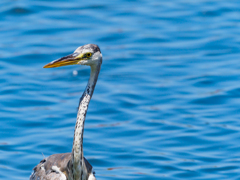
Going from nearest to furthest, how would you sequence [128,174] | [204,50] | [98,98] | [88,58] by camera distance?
[88,58]
[128,174]
[98,98]
[204,50]

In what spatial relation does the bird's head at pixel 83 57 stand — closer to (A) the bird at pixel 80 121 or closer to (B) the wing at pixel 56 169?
(A) the bird at pixel 80 121

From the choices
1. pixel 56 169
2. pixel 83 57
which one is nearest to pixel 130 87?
pixel 56 169

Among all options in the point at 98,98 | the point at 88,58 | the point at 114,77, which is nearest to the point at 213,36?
the point at 114,77

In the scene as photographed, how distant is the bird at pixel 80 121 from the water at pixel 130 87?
205 cm

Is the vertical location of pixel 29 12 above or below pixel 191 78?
above

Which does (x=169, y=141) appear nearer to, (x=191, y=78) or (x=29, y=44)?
(x=191, y=78)

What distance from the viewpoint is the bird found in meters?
6.79

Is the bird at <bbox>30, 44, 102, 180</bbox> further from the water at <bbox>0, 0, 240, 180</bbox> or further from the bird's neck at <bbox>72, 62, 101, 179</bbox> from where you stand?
the water at <bbox>0, 0, 240, 180</bbox>

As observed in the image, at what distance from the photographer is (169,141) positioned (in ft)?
35.0

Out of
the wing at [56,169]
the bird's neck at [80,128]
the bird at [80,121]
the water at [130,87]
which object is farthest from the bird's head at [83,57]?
the water at [130,87]

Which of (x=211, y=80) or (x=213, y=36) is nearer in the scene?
(x=211, y=80)

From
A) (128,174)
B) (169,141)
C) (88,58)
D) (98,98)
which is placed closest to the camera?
(88,58)

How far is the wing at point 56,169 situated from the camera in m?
7.29

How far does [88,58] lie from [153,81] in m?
6.72
